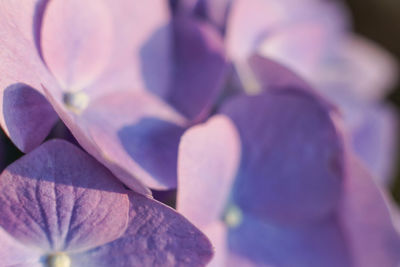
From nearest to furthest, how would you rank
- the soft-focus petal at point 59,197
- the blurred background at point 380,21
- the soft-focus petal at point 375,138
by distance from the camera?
the soft-focus petal at point 59,197
the soft-focus petal at point 375,138
the blurred background at point 380,21

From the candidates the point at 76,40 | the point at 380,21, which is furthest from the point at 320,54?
the point at 380,21

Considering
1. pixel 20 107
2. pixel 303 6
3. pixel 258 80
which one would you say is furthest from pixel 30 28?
pixel 303 6

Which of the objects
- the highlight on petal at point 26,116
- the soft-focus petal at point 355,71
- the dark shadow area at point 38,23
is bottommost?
the soft-focus petal at point 355,71

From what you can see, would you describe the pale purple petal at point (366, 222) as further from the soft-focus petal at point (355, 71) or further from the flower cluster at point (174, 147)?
the soft-focus petal at point (355, 71)

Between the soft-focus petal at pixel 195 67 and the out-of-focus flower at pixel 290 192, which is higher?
the soft-focus petal at pixel 195 67

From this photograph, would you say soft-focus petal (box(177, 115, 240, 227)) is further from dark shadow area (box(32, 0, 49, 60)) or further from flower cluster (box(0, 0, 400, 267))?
dark shadow area (box(32, 0, 49, 60))

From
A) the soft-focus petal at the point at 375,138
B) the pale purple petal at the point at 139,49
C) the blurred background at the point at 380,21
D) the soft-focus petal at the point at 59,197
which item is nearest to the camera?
the soft-focus petal at the point at 59,197

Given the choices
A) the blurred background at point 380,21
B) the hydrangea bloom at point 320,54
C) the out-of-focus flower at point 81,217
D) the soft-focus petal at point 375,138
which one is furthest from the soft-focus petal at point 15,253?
the blurred background at point 380,21

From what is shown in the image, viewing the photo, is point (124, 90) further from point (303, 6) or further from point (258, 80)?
point (303, 6)
